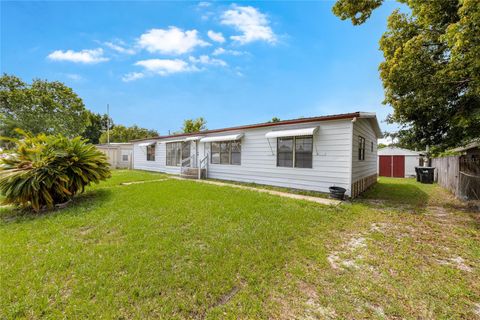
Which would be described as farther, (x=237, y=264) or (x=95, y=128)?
(x=95, y=128)

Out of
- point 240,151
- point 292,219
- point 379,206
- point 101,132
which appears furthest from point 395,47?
point 101,132

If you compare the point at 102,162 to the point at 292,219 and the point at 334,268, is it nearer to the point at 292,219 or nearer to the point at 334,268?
the point at 292,219

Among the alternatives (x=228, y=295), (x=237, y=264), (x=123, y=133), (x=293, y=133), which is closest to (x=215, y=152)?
(x=293, y=133)

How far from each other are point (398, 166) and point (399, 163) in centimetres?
24

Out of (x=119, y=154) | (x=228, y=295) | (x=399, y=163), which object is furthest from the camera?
(x=119, y=154)

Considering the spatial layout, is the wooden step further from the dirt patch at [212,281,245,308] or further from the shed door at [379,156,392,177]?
the shed door at [379,156,392,177]

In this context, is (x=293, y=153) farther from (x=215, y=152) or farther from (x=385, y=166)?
(x=385, y=166)

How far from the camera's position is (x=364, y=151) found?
348 inches

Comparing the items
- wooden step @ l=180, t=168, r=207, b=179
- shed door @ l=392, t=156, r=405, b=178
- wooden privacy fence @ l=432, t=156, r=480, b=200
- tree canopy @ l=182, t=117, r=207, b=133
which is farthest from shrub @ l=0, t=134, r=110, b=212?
tree canopy @ l=182, t=117, r=207, b=133

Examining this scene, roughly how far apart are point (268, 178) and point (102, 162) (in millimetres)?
6286

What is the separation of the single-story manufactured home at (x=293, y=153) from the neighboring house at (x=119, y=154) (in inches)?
358

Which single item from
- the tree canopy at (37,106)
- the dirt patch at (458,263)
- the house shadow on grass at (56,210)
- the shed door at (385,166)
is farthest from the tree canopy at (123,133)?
the dirt patch at (458,263)

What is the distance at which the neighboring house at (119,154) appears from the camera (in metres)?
18.9

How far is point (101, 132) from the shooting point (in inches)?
1473
